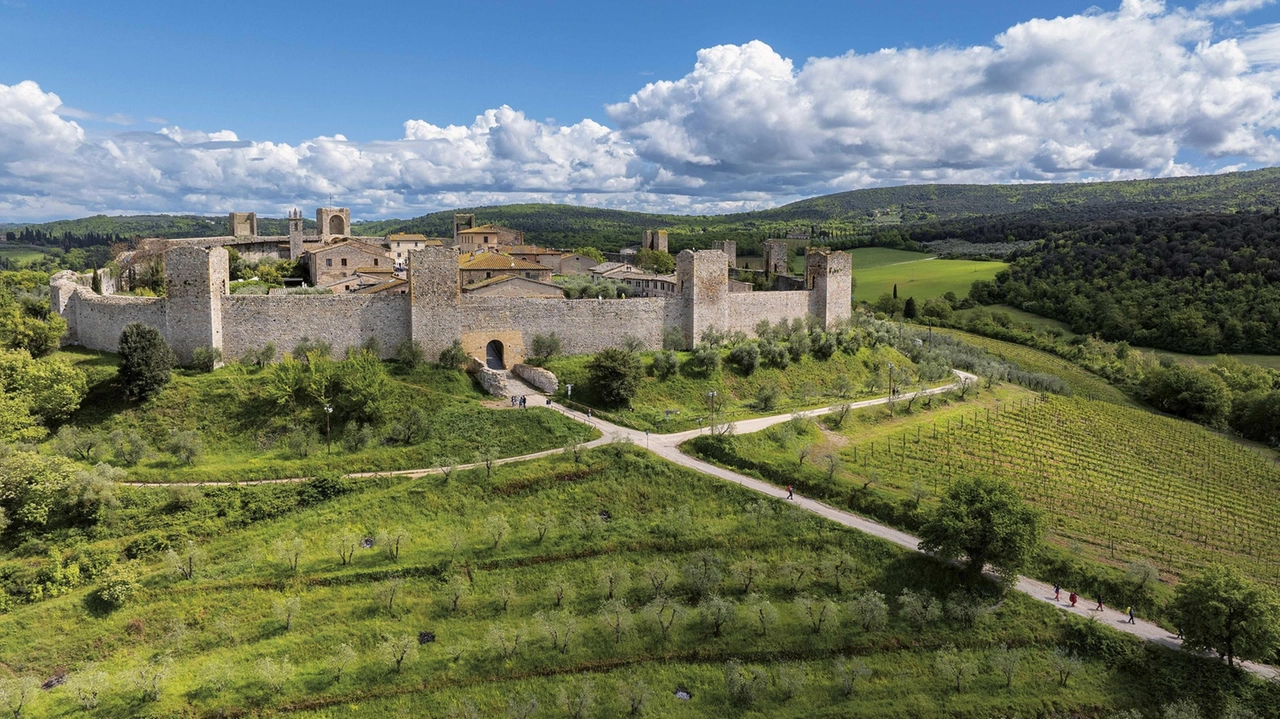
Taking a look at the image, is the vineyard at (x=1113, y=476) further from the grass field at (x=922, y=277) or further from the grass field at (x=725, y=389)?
the grass field at (x=922, y=277)

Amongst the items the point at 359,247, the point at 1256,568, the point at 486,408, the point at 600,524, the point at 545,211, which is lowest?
the point at 1256,568

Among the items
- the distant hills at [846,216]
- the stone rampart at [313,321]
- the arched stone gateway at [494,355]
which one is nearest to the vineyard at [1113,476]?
the arched stone gateway at [494,355]

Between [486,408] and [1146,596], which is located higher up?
[486,408]

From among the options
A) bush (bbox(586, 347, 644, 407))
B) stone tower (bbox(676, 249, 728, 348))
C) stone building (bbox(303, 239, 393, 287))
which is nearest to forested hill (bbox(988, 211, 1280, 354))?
stone tower (bbox(676, 249, 728, 348))

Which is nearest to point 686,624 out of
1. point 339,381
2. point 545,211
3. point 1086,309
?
point 339,381

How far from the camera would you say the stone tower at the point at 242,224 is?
65.1 meters

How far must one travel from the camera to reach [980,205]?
195750 millimetres

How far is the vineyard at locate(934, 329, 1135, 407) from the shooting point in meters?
57.6

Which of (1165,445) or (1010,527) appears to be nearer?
(1010,527)

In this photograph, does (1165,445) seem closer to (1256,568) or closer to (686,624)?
(1256,568)

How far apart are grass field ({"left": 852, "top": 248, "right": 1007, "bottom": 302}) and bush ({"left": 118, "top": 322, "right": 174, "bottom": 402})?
7864cm

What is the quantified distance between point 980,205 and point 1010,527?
198 meters

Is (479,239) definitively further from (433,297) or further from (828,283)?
(433,297)

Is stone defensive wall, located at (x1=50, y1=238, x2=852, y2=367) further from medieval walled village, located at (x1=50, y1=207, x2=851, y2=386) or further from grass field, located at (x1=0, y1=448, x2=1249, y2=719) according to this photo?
grass field, located at (x1=0, y1=448, x2=1249, y2=719)
